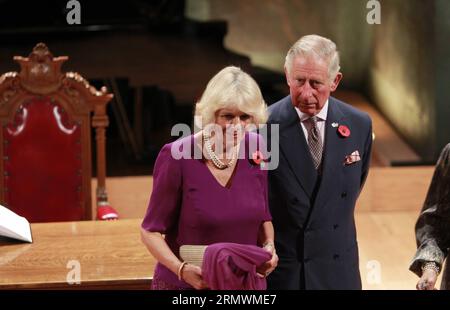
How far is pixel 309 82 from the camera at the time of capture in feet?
9.29

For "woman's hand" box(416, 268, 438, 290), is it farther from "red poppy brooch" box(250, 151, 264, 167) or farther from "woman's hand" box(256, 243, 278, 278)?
"red poppy brooch" box(250, 151, 264, 167)

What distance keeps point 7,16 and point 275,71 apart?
1798 millimetres

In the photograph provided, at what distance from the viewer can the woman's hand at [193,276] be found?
103 inches

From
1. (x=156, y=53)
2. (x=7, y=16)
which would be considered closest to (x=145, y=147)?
(x=156, y=53)

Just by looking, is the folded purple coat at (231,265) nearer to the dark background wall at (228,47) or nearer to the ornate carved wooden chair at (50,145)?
the ornate carved wooden chair at (50,145)

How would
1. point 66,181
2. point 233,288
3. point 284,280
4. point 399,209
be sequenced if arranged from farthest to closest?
point 399,209 → point 66,181 → point 284,280 → point 233,288

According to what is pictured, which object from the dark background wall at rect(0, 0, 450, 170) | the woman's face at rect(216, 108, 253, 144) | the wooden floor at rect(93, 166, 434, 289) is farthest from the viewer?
the dark background wall at rect(0, 0, 450, 170)

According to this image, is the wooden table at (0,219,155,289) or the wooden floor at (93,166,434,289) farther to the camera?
the wooden floor at (93,166,434,289)

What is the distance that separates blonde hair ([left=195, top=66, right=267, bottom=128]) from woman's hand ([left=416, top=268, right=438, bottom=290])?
0.60m

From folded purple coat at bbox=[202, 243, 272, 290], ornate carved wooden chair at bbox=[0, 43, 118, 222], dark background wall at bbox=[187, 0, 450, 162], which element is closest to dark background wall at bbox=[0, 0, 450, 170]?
dark background wall at bbox=[187, 0, 450, 162]

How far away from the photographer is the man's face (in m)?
2.81

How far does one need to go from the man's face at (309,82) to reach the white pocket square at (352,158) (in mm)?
177
